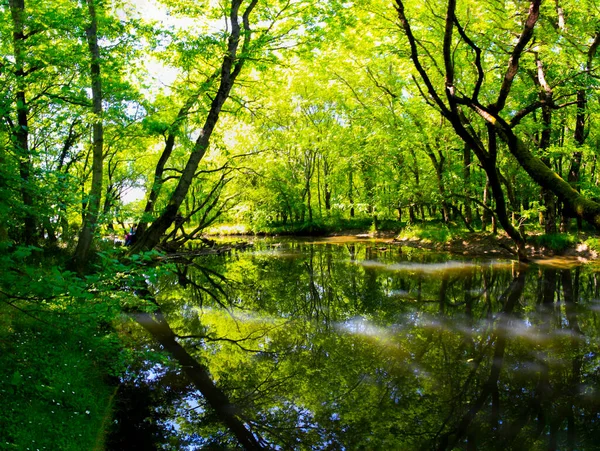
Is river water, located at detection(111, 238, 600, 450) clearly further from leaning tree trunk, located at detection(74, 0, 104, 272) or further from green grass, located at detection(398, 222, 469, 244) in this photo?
green grass, located at detection(398, 222, 469, 244)

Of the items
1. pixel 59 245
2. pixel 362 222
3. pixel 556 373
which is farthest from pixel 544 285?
pixel 362 222

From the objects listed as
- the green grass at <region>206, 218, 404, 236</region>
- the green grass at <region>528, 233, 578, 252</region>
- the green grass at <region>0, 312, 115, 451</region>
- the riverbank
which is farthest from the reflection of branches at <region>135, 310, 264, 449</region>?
the green grass at <region>206, 218, 404, 236</region>

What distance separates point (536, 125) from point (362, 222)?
21898 mm

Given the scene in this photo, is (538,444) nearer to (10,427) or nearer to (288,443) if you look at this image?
(288,443)

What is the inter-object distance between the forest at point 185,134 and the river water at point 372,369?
19 centimetres

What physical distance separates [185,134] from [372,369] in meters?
10.4

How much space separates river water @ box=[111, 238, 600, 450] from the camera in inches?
187

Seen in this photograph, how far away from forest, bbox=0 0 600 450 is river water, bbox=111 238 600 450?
0.19 m

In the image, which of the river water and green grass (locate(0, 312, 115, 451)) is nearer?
green grass (locate(0, 312, 115, 451))

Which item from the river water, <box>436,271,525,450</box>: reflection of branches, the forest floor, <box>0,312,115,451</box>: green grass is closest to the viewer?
<box>0,312,115,451</box>: green grass

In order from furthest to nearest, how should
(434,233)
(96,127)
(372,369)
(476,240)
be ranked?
(434,233) → (476,240) → (96,127) → (372,369)

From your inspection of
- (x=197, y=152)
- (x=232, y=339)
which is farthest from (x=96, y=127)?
(x=232, y=339)

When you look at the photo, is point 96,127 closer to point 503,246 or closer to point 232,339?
point 232,339

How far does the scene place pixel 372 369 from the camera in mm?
6480
